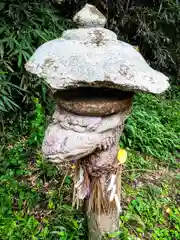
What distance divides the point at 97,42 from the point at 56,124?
0.39 metres

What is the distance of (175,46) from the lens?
3.94 meters

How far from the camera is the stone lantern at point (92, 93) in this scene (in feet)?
3.41

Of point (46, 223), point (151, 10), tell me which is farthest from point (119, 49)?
point (151, 10)

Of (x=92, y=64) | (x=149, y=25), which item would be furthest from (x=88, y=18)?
(x=149, y=25)

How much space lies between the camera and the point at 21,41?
7.39 feet

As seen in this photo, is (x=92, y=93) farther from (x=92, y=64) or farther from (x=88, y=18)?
(x=88, y=18)

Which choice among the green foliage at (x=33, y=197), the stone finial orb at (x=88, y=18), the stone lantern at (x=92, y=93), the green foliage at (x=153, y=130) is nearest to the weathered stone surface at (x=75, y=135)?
the stone lantern at (x=92, y=93)

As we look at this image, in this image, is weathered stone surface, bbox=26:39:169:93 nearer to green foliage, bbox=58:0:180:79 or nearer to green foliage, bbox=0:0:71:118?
green foliage, bbox=0:0:71:118

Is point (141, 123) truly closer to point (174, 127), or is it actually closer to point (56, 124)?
point (174, 127)

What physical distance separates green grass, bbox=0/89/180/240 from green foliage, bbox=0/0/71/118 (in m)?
0.18

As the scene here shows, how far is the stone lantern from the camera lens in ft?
3.41

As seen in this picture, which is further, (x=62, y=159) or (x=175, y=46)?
(x=175, y=46)

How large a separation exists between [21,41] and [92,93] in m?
1.27

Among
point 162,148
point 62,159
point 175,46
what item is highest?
point 62,159
